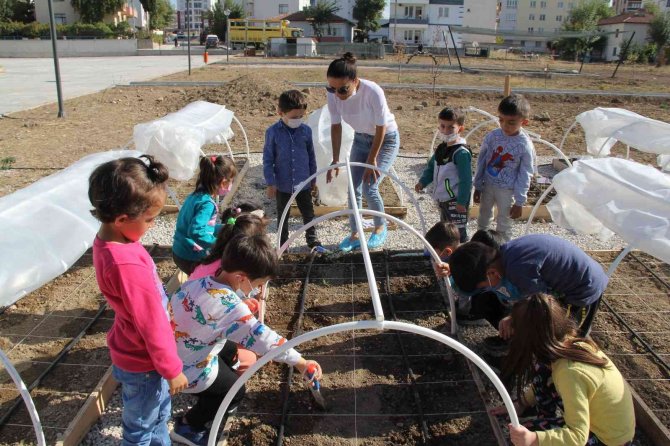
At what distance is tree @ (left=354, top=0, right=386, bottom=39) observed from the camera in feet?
187

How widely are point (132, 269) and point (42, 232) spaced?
167 cm

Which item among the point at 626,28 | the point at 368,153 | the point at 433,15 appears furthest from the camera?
the point at 433,15

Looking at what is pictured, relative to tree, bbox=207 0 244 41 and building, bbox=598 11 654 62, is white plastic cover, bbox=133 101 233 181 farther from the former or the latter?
tree, bbox=207 0 244 41

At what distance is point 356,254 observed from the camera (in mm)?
4738

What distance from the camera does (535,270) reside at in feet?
8.60

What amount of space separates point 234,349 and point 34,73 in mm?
24557

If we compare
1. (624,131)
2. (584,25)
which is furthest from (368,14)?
(624,131)

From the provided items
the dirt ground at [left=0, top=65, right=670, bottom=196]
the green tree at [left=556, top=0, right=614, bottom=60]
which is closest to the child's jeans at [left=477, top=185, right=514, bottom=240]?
the dirt ground at [left=0, top=65, right=670, bottom=196]

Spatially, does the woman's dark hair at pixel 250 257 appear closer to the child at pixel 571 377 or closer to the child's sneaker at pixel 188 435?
the child's sneaker at pixel 188 435

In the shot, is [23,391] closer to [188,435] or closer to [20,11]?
[188,435]

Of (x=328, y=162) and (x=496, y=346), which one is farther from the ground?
(x=328, y=162)

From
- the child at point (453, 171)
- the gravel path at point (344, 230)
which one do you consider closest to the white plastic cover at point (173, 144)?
the gravel path at point (344, 230)

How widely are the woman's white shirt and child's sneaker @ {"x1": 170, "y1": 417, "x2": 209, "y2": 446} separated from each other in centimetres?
283

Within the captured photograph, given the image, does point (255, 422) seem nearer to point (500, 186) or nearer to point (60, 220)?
point (60, 220)
